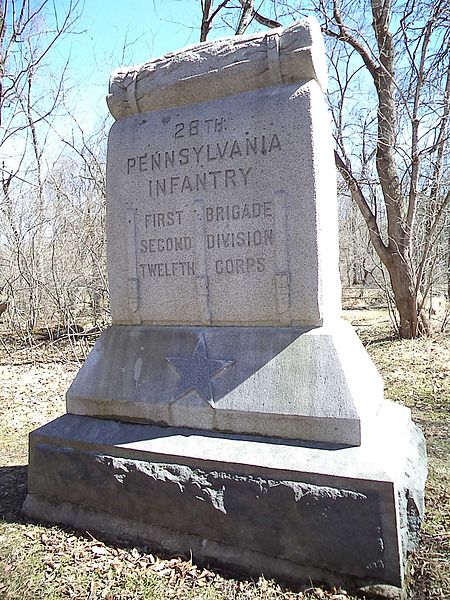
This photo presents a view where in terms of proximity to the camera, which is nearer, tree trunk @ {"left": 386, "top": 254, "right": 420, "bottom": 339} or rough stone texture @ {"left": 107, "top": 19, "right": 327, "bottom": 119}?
rough stone texture @ {"left": 107, "top": 19, "right": 327, "bottom": 119}

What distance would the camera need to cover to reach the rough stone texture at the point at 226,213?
2656 mm

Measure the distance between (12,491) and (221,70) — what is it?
3.20 metres

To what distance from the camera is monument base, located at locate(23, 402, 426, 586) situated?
2.18 meters

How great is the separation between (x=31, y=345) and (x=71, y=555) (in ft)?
28.0

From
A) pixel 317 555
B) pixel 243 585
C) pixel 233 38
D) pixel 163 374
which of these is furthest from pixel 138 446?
pixel 233 38

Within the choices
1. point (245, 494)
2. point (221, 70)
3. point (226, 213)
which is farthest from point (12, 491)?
point (221, 70)

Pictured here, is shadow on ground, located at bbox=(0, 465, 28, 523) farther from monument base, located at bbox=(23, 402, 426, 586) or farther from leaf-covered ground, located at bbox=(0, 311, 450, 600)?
monument base, located at bbox=(23, 402, 426, 586)

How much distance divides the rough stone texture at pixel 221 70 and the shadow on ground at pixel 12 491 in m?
2.74

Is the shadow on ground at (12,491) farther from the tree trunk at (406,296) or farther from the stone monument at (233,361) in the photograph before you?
the tree trunk at (406,296)

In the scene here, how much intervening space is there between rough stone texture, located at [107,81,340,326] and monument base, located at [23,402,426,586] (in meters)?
0.75

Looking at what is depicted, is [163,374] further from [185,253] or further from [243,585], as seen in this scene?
[243,585]

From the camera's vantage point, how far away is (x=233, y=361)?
2752mm

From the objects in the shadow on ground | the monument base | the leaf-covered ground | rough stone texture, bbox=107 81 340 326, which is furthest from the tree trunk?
the shadow on ground

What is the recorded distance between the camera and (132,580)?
93.5 inches
